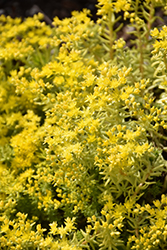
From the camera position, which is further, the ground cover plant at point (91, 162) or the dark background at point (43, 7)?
the dark background at point (43, 7)

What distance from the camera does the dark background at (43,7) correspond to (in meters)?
2.84

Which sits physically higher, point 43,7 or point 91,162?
point 43,7

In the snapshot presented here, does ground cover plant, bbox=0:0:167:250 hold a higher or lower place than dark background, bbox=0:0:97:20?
lower

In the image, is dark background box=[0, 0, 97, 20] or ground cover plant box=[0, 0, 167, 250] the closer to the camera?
ground cover plant box=[0, 0, 167, 250]

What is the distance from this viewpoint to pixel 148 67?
1974mm

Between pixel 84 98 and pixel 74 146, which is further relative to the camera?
pixel 84 98

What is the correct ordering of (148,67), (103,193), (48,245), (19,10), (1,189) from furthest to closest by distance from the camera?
(19,10) < (148,67) < (1,189) < (103,193) < (48,245)

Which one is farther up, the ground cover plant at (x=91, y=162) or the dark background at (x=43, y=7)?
the dark background at (x=43, y=7)

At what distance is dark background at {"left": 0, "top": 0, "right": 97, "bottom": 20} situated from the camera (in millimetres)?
2844

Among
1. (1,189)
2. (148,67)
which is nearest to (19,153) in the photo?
(1,189)

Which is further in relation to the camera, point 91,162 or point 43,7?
point 43,7

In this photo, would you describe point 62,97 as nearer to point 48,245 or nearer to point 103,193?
point 103,193

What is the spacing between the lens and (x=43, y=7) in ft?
9.77

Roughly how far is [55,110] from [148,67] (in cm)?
72
